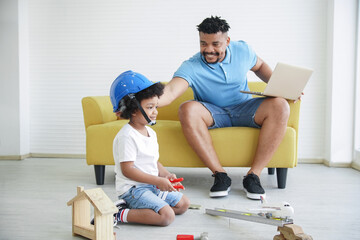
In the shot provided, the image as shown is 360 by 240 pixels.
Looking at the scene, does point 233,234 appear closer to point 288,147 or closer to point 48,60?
point 288,147

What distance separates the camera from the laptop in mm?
2494

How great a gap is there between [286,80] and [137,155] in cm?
114

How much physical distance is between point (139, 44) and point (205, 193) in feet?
6.43

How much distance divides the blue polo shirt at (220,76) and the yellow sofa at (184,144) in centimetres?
22

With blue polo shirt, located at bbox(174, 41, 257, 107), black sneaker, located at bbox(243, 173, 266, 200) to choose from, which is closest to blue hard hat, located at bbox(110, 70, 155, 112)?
blue polo shirt, located at bbox(174, 41, 257, 107)

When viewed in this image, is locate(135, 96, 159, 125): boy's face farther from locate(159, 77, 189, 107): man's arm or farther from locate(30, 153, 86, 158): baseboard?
locate(30, 153, 86, 158): baseboard

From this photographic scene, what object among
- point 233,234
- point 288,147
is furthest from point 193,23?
point 233,234

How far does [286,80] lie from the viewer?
2523 mm

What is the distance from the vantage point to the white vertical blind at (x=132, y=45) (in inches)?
151

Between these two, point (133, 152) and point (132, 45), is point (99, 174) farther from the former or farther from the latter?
point (132, 45)

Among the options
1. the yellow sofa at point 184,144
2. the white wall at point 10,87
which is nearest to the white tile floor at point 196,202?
the yellow sofa at point 184,144

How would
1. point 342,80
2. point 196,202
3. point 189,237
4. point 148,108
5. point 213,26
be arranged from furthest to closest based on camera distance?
point 342,80 < point 213,26 < point 196,202 < point 148,108 < point 189,237

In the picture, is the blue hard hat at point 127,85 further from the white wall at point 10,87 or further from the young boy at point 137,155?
the white wall at point 10,87

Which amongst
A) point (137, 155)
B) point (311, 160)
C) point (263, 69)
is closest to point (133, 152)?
point (137, 155)
